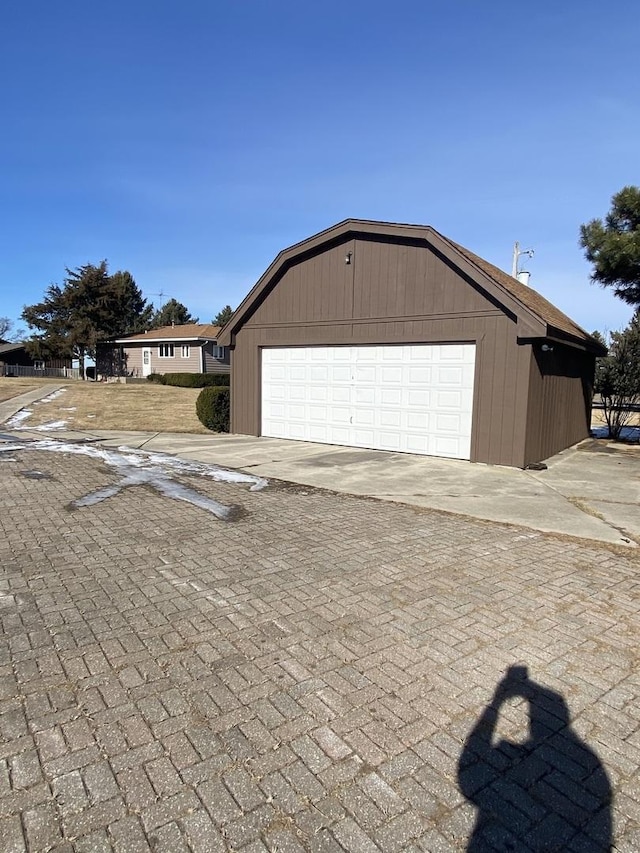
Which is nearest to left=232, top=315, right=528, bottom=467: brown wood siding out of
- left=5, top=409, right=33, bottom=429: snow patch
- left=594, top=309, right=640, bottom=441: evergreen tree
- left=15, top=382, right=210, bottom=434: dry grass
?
left=15, top=382, right=210, bottom=434: dry grass

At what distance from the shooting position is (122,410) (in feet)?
62.8

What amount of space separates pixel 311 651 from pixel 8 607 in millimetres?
2162

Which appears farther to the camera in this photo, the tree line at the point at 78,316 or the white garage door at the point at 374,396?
the tree line at the point at 78,316

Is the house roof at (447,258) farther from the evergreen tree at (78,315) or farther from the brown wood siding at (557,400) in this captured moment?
the evergreen tree at (78,315)

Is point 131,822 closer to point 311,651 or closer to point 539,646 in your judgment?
point 311,651

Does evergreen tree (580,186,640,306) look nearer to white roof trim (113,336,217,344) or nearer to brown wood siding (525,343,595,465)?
brown wood siding (525,343,595,465)

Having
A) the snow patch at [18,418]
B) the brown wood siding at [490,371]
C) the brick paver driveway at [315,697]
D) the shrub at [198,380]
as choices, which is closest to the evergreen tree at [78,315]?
the shrub at [198,380]

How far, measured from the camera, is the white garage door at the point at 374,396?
10.4 m

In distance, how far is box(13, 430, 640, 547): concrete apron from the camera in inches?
243

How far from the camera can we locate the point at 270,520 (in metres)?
5.78

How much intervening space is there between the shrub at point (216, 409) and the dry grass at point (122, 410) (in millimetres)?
365

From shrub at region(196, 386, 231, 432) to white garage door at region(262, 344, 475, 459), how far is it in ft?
5.32

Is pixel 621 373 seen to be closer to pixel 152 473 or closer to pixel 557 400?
pixel 557 400

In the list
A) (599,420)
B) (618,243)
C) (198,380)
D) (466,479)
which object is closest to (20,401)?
(198,380)
